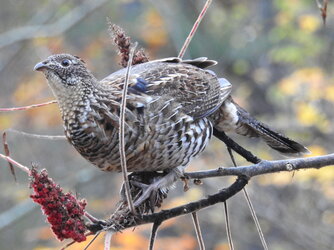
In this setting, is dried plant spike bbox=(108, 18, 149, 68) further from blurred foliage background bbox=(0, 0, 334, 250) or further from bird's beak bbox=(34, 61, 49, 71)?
blurred foliage background bbox=(0, 0, 334, 250)

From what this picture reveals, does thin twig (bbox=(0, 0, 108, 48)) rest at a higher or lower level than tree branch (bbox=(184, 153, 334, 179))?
lower

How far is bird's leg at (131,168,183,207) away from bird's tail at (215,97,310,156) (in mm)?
702

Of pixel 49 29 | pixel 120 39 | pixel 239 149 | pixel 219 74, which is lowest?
pixel 219 74

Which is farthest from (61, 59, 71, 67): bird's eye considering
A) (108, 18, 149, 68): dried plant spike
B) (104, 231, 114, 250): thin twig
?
(104, 231, 114, 250): thin twig

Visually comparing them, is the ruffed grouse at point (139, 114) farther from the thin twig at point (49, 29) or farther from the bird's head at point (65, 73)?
the thin twig at point (49, 29)

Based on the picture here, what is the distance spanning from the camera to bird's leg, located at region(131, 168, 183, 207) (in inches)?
96.4

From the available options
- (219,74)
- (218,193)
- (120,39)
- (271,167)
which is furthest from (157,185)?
(219,74)

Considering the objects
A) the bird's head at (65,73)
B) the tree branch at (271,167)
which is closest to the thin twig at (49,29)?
the bird's head at (65,73)

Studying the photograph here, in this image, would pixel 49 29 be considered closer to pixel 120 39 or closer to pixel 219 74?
pixel 219 74

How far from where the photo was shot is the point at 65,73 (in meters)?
2.69

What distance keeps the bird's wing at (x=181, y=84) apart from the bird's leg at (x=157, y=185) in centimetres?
42

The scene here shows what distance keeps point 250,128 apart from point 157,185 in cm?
116

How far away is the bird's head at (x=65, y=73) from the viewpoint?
266 cm

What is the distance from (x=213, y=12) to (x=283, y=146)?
856 centimetres
